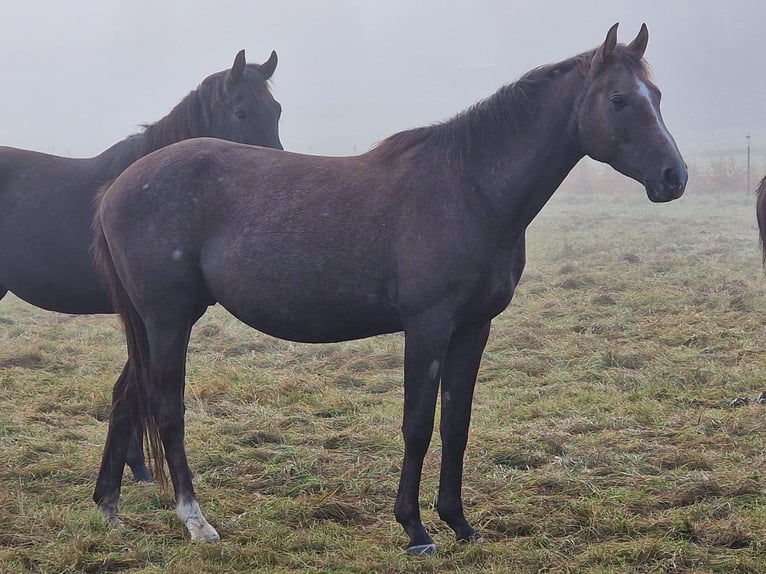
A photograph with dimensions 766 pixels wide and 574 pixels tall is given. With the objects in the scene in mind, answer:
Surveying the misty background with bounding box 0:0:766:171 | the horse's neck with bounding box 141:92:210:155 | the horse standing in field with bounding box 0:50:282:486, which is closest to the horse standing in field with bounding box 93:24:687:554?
the horse standing in field with bounding box 0:50:282:486

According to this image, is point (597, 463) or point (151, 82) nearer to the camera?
point (597, 463)

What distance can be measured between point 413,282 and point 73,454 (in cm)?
264

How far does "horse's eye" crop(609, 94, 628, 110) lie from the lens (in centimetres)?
340

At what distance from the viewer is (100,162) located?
4.77 meters

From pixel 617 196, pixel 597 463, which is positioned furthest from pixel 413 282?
pixel 617 196

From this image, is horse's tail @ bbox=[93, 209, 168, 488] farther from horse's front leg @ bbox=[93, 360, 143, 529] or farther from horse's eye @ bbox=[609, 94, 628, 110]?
horse's eye @ bbox=[609, 94, 628, 110]

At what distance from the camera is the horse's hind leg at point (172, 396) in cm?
386

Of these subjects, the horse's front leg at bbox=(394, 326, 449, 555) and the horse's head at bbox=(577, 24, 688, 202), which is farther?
the horse's front leg at bbox=(394, 326, 449, 555)

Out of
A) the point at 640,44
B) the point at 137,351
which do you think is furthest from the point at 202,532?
the point at 640,44

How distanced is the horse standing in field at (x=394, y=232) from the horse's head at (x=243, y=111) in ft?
2.95

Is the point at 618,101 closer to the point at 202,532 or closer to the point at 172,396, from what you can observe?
the point at 172,396

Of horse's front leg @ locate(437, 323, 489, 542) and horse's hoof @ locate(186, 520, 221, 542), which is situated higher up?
horse's front leg @ locate(437, 323, 489, 542)

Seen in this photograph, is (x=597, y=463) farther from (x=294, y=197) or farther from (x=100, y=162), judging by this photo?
(x=100, y=162)

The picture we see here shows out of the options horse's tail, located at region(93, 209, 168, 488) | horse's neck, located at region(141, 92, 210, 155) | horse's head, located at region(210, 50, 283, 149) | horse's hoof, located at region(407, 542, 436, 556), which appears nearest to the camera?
horse's hoof, located at region(407, 542, 436, 556)
